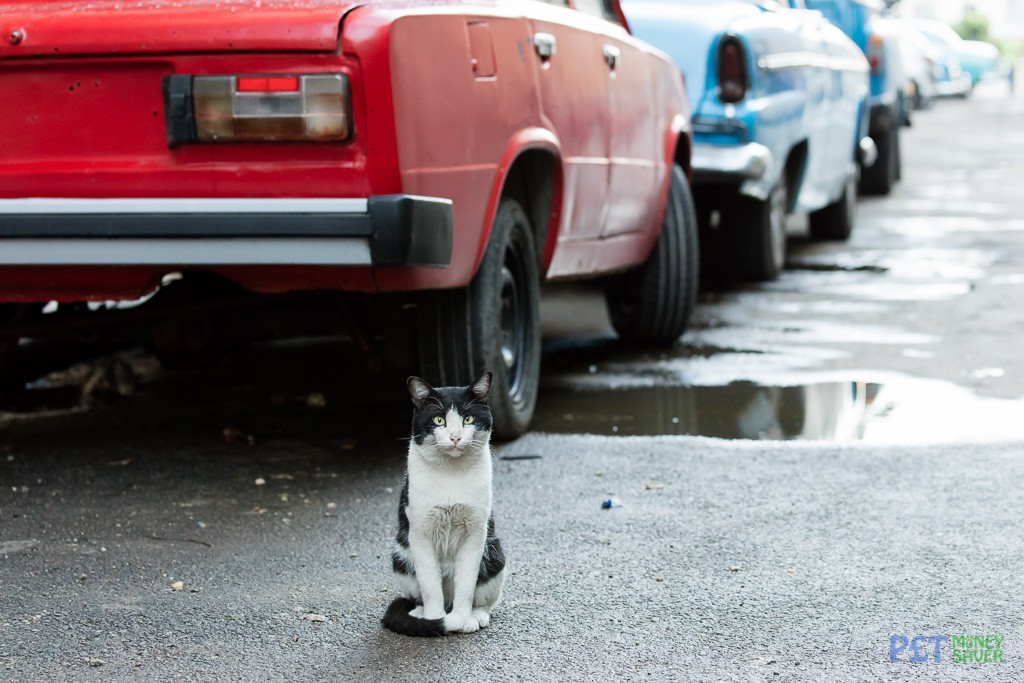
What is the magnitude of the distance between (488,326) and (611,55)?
4.96 feet

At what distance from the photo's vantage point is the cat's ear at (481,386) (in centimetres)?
320

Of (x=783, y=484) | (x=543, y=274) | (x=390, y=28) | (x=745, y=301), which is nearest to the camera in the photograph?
(x=390, y=28)

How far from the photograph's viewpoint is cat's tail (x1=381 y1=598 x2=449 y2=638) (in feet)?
10.1

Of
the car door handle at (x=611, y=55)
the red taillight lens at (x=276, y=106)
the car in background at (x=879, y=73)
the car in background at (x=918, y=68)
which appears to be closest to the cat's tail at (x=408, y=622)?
the red taillight lens at (x=276, y=106)

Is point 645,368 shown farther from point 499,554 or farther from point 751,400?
point 499,554

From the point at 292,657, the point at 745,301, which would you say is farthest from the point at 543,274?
the point at 745,301

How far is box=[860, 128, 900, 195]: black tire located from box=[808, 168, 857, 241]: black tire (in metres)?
3.09

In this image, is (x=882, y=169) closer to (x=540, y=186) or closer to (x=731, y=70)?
(x=731, y=70)

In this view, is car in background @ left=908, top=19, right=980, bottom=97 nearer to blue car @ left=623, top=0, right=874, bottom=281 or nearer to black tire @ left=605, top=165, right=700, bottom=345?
blue car @ left=623, top=0, right=874, bottom=281

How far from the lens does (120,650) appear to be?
9.96 ft

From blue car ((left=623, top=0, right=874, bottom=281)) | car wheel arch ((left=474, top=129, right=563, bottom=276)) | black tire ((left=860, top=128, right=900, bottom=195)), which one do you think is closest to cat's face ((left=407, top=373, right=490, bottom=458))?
car wheel arch ((left=474, top=129, right=563, bottom=276))

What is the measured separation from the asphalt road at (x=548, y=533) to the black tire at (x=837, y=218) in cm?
425

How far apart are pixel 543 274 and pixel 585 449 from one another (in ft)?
2.53

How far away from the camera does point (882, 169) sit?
13945 millimetres
